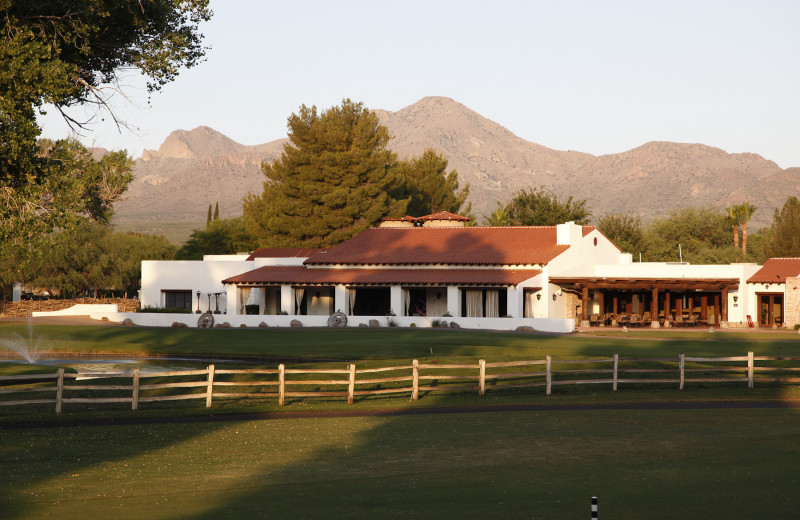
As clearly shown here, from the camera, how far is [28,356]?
38.0 metres

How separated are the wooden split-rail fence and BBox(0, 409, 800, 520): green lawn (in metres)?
3.63

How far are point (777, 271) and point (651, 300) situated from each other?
25.7 feet

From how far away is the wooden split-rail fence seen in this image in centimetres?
2470

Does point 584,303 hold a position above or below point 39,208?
below

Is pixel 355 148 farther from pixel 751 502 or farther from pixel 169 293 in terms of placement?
pixel 751 502

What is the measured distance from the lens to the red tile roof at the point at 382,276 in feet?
178

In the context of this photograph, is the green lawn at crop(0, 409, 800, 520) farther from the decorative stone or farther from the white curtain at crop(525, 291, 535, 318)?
the decorative stone

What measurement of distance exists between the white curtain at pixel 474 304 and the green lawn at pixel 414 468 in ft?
112

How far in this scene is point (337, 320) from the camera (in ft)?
182

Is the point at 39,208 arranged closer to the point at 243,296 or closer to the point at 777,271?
the point at 243,296

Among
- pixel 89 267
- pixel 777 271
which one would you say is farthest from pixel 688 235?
pixel 89 267

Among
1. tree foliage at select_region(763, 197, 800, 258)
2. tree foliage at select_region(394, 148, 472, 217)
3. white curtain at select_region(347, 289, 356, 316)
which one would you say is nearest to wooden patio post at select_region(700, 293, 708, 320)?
white curtain at select_region(347, 289, 356, 316)

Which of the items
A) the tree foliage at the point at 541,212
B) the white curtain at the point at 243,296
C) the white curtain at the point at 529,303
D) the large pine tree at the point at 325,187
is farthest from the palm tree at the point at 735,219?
the white curtain at the point at 243,296

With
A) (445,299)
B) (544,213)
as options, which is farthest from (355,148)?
(445,299)
